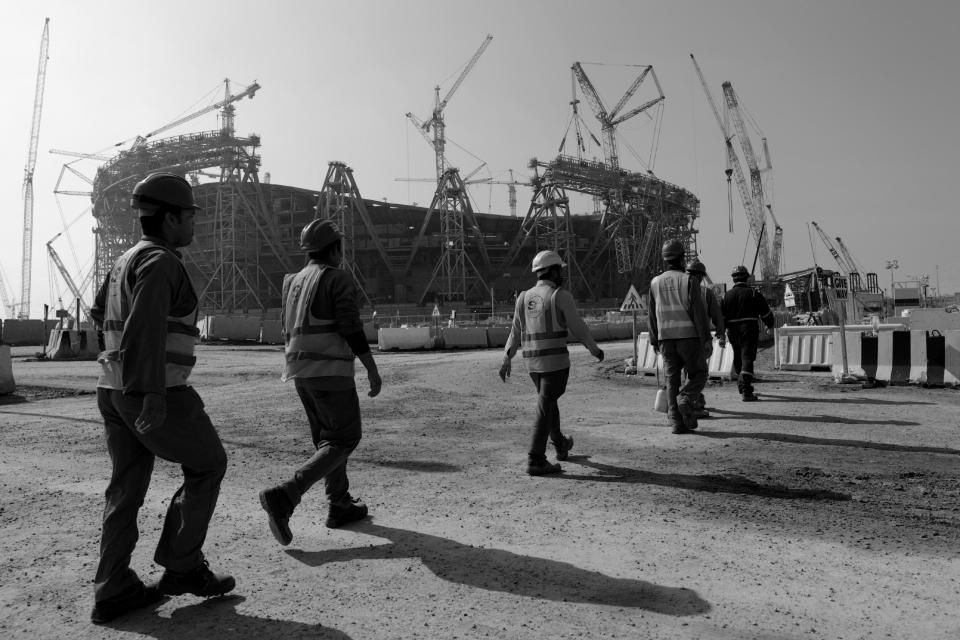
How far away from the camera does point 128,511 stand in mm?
2691

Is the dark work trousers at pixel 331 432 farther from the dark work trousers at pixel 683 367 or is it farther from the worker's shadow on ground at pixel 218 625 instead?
the dark work trousers at pixel 683 367

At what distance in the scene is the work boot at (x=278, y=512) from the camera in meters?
3.28

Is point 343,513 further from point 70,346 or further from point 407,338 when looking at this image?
point 70,346

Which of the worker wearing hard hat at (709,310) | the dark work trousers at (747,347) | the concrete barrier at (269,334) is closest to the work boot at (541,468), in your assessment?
the worker wearing hard hat at (709,310)

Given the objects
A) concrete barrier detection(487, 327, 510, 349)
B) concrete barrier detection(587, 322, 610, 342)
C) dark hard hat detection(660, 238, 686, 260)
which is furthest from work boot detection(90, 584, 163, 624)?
concrete barrier detection(587, 322, 610, 342)

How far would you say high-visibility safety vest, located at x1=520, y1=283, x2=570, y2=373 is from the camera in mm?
5047

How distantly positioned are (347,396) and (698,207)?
82.4m

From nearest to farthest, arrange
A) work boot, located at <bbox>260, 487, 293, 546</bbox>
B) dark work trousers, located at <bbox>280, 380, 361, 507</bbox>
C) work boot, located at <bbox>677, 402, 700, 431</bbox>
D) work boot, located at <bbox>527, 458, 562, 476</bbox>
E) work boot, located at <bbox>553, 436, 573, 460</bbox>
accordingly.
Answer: work boot, located at <bbox>260, 487, 293, 546</bbox>
dark work trousers, located at <bbox>280, 380, 361, 507</bbox>
work boot, located at <bbox>527, 458, 562, 476</bbox>
work boot, located at <bbox>553, 436, 573, 460</bbox>
work boot, located at <bbox>677, 402, 700, 431</bbox>

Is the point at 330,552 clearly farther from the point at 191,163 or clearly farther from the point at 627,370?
the point at 191,163

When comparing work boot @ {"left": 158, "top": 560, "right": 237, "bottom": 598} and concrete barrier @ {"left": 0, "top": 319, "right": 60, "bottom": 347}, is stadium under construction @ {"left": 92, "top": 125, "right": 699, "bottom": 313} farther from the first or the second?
work boot @ {"left": 158, "top": 560, "right": 237, "bottom": 598}

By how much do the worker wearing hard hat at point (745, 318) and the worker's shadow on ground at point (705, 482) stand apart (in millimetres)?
4224

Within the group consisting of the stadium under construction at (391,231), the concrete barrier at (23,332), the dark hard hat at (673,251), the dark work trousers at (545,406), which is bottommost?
the concrete barrier at (23,332)

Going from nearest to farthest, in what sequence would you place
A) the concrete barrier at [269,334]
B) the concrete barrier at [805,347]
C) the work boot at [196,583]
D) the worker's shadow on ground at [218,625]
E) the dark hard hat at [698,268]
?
the worker's shadow on ground at [218,625] → the work boot at [196,583] → the dark hard hat at [698,268] → the concrete barrier at [805,347] → the concrete barrier at [269,334]

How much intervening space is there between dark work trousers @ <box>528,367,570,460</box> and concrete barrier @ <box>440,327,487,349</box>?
2003 cm
